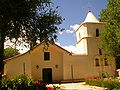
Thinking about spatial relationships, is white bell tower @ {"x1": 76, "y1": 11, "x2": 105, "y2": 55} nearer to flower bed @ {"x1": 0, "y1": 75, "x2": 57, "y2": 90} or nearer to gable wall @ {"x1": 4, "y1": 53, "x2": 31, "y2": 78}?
gable wall @ {"x1": 4, "y1": 53, "x2": 31, "y2": 78}

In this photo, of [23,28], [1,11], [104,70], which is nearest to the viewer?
[1,11]

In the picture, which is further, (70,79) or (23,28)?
(70,79)

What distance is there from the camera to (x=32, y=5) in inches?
368

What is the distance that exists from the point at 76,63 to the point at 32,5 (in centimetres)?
1917

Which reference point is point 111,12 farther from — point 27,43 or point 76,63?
point 27,43

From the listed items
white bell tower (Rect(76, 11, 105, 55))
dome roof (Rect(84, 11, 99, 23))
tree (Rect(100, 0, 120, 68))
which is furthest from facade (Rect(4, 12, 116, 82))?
tree (Rect(100, 0, 120, 68))

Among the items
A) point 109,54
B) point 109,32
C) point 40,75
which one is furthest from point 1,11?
point 109,54

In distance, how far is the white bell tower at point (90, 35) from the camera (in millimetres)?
28562

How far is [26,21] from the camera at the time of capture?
395 inches

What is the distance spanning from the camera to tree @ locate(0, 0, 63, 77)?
8625 mm

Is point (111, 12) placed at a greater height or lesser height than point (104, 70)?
greater

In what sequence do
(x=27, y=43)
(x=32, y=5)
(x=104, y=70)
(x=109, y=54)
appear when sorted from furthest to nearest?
1. (x=104, y=70)
2. (x=109, y=54)
3. (x=27, y=43)
4. (x=32, y=5)

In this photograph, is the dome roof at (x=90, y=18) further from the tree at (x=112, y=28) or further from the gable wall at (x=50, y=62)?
the gable wall at (x=50, y=62)

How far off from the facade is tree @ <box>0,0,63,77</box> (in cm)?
1428
